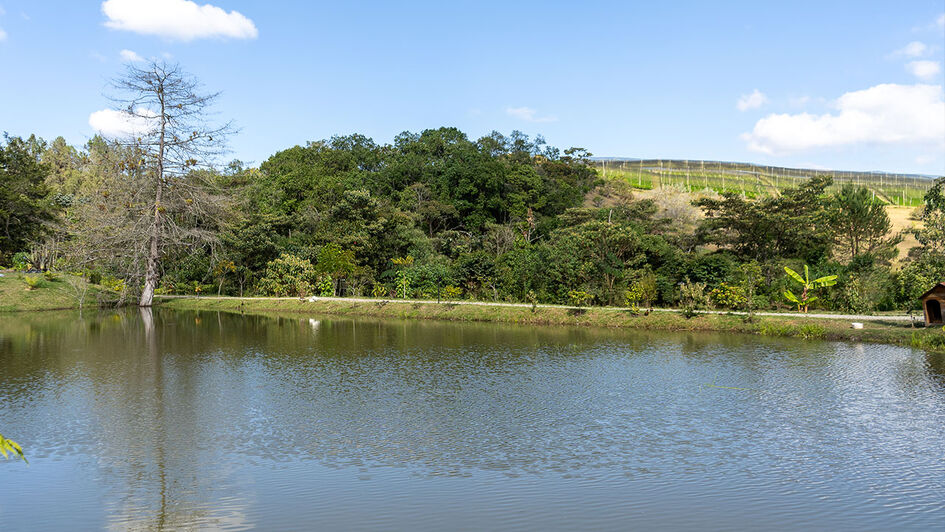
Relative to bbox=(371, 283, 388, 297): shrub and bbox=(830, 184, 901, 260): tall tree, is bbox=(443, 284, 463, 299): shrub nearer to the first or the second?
bbox=(371, 283, 388, 297): shrub

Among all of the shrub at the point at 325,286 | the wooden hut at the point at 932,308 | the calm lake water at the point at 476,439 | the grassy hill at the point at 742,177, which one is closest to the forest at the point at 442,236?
the shrub at the point at 325,286

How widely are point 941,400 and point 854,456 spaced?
602cm

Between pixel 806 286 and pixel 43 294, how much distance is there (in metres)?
44.6

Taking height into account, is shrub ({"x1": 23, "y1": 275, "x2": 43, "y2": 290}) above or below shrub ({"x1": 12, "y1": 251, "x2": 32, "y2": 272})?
below

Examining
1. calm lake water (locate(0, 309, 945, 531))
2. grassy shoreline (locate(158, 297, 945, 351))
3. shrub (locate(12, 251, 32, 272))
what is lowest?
calm lake water (locate(0, 309, 945, 531))

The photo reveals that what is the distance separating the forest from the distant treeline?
0.13 meters

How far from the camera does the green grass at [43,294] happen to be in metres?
38.7

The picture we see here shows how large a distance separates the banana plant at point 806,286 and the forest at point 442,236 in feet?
0.80

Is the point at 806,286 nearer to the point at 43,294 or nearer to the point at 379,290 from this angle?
the point at 379,290

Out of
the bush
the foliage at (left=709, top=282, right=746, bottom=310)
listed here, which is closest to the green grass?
the bush

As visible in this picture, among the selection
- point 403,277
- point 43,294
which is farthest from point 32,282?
point 403,277

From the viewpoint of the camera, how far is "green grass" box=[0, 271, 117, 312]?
1524 inches

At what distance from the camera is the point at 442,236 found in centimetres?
4859

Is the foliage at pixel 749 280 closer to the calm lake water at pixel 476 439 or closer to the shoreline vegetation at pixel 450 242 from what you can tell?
the shoreline vegetation at pixel 450 242
